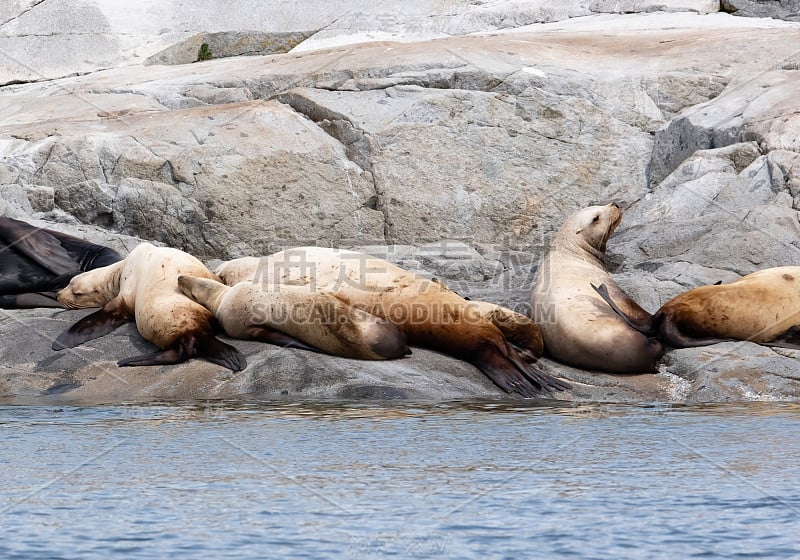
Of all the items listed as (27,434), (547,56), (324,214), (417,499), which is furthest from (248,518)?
(547,56)

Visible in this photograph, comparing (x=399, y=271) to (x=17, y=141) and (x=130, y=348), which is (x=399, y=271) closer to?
(x=130, y=348)

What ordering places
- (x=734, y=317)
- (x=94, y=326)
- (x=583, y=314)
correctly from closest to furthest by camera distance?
1. (x=734, y=317)
2. (x=583, y=314)
3. (x=94, y=326)

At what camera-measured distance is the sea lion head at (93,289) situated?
8969 millimetres

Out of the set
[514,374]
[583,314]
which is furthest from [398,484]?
[583,314]

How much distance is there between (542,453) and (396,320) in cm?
302

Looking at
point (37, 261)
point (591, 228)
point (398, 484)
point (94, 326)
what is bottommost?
point (398, 484)

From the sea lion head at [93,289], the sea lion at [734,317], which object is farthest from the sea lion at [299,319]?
the sea lion at [734,317]

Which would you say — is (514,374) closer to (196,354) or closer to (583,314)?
(583,314)

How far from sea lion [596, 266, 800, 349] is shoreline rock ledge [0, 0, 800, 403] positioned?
17cm

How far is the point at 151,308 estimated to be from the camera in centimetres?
798

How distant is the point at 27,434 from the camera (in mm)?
5496

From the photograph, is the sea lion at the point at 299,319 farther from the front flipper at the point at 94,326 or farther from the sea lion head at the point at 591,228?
the sea lion head at the point at 591,228

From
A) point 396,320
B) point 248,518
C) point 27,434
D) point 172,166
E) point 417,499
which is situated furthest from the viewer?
point 172,166

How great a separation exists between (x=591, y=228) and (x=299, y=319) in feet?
9.41
